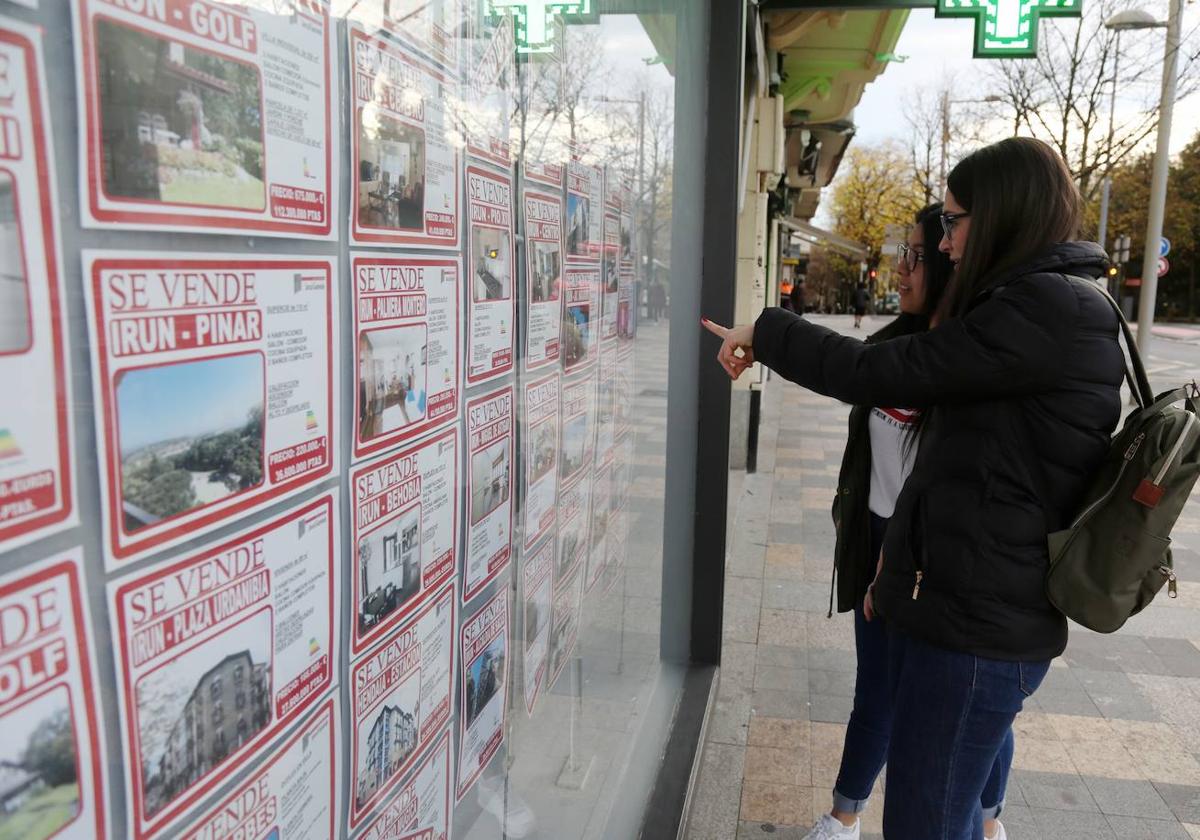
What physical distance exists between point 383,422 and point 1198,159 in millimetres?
55555

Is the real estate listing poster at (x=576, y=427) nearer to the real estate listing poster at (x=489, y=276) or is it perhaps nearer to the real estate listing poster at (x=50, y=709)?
the real estate listing poster at (x=489, y=276)

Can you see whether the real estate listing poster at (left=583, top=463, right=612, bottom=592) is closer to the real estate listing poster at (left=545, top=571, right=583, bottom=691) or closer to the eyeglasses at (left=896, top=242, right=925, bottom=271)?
the real estate listing poster at (left=545, top=571, right=583, bottom=691)

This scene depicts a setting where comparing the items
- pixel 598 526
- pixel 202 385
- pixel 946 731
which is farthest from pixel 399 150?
pixel 946 731

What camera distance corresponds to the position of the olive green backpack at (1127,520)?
1741 mm

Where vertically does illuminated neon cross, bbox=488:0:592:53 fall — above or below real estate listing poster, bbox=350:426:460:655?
above

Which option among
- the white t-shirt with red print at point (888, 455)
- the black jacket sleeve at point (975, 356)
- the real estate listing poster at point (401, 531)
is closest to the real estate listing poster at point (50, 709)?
the real estate listing poster at point (401, 531)

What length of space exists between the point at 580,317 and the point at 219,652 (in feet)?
4.56

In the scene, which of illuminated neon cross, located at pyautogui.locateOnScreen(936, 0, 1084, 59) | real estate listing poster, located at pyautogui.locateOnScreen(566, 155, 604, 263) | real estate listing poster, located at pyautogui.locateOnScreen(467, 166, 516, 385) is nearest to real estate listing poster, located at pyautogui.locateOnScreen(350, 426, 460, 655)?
real estate listing poster, located at pyautogui.locateOnScreen(467, 166, 516, 385)

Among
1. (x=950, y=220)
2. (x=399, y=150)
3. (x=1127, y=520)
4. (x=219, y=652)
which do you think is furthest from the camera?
(x=950, y=220)

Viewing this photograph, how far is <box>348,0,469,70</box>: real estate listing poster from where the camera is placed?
103 centimetres

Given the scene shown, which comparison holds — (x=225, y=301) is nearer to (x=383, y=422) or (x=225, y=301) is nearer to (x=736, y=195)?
(x=383, y=422)

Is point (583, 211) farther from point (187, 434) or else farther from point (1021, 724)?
point (1021, 724)

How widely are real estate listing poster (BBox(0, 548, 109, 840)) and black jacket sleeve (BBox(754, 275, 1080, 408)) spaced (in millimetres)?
1541

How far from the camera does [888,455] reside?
8.08 ft
